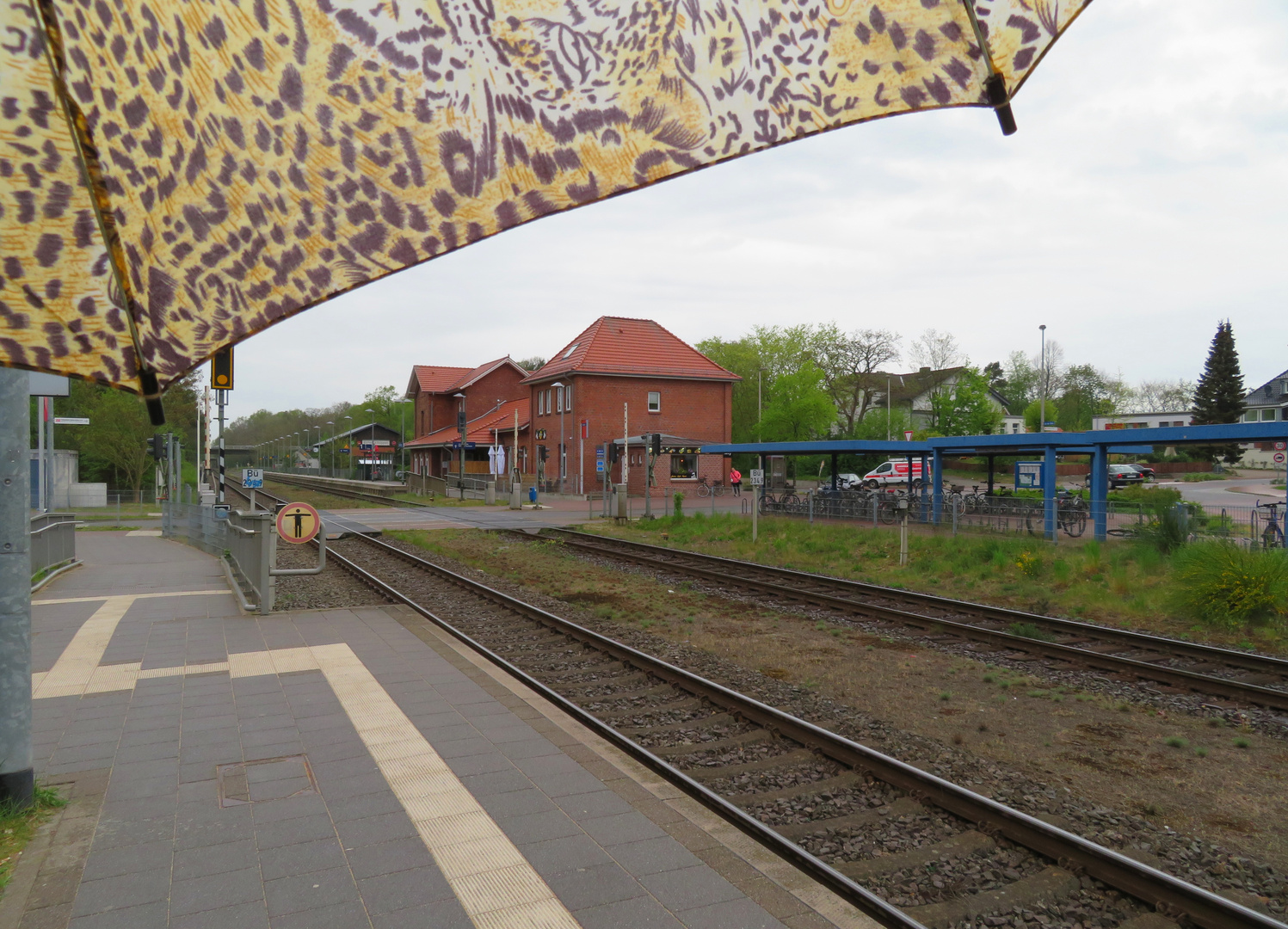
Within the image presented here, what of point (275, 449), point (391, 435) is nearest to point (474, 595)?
point (391, 435)

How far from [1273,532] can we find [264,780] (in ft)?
54.1

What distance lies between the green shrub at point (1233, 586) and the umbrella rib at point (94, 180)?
546 inches

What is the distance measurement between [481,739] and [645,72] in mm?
6130

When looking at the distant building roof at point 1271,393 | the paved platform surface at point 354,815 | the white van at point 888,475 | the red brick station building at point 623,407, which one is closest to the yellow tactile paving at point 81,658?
the paved platform surface at point 354,815

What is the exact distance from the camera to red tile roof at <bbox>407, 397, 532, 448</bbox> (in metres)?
60.0

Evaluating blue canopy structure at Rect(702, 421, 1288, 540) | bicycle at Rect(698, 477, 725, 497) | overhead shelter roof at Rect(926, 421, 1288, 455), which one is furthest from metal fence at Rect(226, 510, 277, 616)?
bicycle at Rect(698, 477, 725, 497)

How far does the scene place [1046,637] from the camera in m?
11.4

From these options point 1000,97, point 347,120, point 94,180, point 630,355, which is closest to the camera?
point 94,180

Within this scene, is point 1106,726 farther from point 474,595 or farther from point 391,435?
point 391,435

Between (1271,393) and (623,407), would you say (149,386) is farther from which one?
(1271,393)

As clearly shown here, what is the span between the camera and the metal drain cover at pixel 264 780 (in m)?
5.45

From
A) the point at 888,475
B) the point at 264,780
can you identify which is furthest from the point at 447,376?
the point at 264,780

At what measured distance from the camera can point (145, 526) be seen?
32562mm

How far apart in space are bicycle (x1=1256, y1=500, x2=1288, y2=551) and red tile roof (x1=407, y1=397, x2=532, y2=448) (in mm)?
43146
